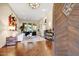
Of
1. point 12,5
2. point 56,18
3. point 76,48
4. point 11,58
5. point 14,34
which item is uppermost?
point 12,5

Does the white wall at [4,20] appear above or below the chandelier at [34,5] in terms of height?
below

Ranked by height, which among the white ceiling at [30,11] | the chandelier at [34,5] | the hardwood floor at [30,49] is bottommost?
the hardwood floor at [30,49]

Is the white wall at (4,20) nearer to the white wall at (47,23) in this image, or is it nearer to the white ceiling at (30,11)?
the white ceiling at (30,11)

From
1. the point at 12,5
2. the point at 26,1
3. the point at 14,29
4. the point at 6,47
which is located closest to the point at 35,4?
the point at 26,1

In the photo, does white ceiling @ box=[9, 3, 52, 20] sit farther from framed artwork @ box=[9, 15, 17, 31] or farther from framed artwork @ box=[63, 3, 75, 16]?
framed artwork @ box=[63, 3, 75, 16]

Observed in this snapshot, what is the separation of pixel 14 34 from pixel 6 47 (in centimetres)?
22

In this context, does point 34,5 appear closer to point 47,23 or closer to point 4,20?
point 47,23

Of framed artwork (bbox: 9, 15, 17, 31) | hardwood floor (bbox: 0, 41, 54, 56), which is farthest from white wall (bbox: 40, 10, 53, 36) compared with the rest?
framed artwork (bbox: 9, 15, 17, 31)

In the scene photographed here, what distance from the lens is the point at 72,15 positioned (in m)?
1.97

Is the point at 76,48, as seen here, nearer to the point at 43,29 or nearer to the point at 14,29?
the point at 43,29

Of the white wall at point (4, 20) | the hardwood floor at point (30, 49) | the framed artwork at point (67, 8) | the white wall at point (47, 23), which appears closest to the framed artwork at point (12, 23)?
the white wall at point (4, 20)

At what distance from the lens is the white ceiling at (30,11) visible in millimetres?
1984

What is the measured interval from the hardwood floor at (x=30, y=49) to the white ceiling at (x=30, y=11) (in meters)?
0.38

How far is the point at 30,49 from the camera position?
6.46ft
